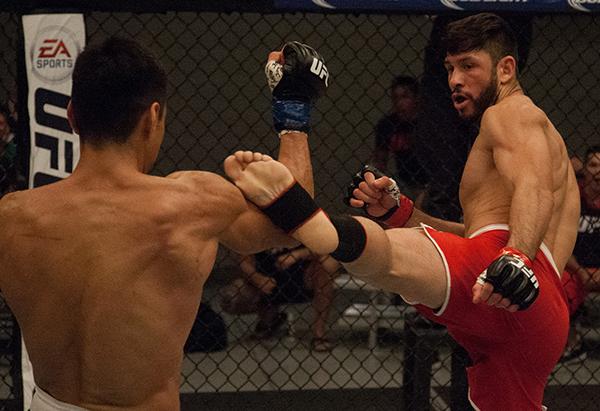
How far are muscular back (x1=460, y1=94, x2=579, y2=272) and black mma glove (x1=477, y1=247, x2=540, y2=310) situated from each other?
0.16 m

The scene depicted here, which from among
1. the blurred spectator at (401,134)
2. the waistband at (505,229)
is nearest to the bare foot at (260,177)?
the waistband at (505,229)

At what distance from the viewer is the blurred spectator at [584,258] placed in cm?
496

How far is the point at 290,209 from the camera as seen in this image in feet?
7.70

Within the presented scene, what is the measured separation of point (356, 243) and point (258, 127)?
4510 mm

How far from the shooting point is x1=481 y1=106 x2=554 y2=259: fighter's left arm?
286 cm

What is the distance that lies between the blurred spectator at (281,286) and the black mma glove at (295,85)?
2703mm

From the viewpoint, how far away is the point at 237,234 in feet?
7.23

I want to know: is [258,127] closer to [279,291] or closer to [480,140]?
[279,291]

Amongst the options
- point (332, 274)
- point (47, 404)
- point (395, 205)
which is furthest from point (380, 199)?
point (332, 274)

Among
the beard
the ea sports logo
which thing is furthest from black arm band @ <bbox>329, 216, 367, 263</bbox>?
the ea sports logo

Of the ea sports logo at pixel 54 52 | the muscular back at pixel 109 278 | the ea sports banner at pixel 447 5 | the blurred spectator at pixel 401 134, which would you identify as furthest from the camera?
the blurred spectator at pixel 401 134

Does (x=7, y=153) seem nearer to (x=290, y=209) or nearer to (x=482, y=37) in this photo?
(x=482, y=37)

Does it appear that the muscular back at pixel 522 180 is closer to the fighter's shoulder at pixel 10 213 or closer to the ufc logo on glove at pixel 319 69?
the ufc logo on glove at pixel 319 69

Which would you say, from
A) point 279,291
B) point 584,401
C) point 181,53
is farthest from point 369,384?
point 181,53
